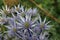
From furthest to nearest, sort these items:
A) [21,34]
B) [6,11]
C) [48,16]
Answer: [48,16] < [6,11] < [21,34]

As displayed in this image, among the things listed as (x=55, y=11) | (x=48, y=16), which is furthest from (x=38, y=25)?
(x=55, y=11)

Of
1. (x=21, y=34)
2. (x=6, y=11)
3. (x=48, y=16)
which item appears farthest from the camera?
(x=48, y=16)

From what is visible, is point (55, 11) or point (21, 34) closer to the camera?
point (21, 34)

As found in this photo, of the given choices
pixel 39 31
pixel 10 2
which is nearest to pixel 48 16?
pixel 10 2

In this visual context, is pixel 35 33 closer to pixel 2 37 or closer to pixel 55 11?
pixel 2 37

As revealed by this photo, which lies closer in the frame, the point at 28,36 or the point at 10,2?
the point at 28,36

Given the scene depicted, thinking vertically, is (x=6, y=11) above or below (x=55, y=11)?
above

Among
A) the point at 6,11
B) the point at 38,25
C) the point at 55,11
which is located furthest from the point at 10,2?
the point at 55,11

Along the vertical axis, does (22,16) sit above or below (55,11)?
above

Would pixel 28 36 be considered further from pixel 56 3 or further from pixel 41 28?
pixel 56 3
